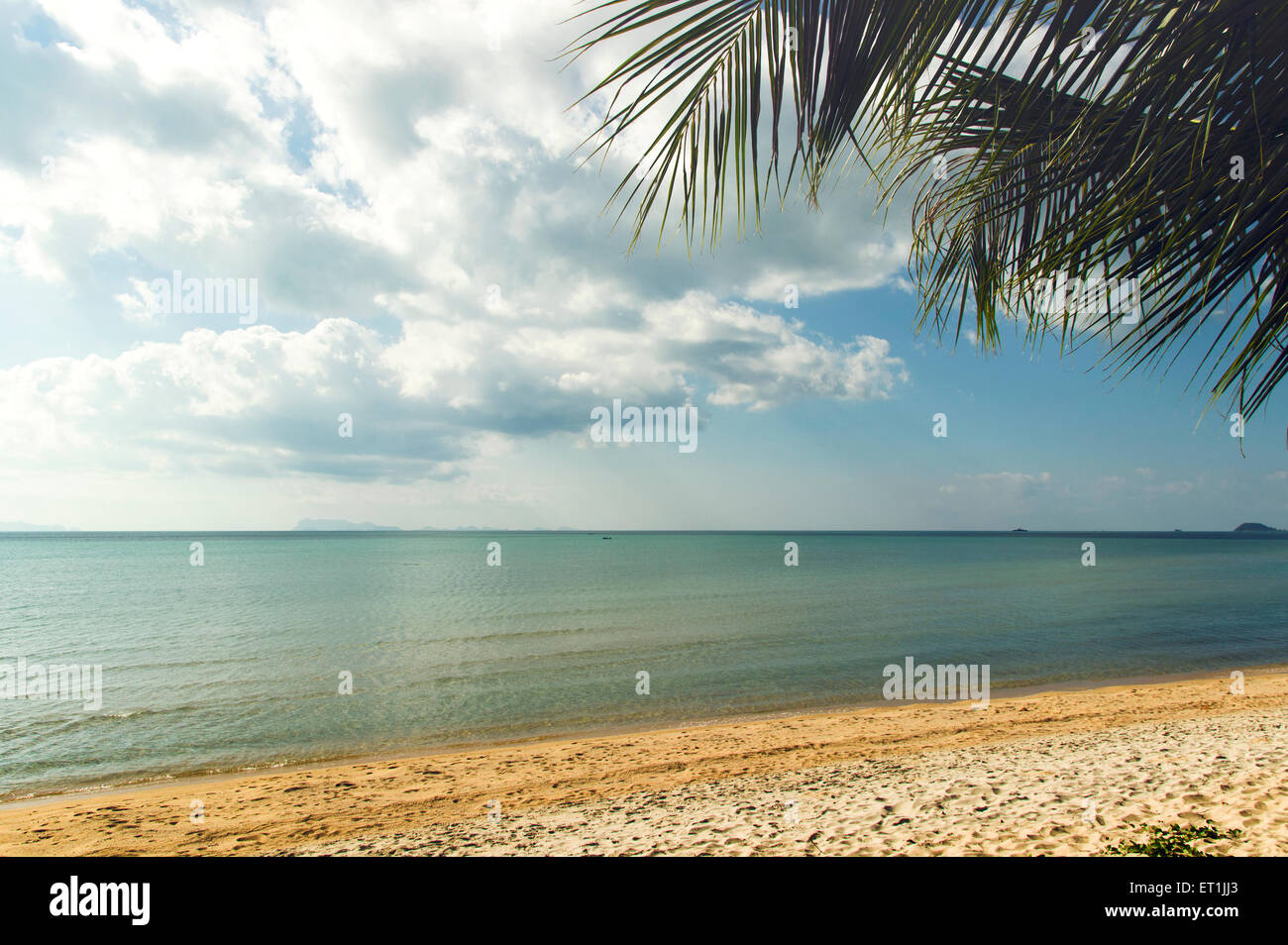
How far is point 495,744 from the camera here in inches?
469

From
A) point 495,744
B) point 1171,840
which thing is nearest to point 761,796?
point 1171,840

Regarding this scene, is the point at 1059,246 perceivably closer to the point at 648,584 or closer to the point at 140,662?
the point at 140,662

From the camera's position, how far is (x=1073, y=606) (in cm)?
3048

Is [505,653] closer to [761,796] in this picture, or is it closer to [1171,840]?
[761,796]

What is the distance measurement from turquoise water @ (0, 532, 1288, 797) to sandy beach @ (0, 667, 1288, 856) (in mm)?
1881

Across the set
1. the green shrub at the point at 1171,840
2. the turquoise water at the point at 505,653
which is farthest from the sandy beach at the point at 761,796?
the turquoise water at the point at 505,653

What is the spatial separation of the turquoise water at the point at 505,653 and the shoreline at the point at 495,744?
0.22 meters

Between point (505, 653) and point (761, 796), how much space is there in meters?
13.2

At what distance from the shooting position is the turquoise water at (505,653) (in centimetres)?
1243

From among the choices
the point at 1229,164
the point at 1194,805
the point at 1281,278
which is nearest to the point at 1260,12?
the point at 1229,164

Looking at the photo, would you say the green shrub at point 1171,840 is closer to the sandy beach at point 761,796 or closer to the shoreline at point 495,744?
the sandy beach at point 761,796

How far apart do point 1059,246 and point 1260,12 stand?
0.88 meters

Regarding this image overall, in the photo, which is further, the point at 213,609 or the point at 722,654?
the point at 213,609

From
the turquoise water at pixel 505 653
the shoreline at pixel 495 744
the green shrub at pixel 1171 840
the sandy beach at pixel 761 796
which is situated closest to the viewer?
the green shrub at pixel 1171 840
